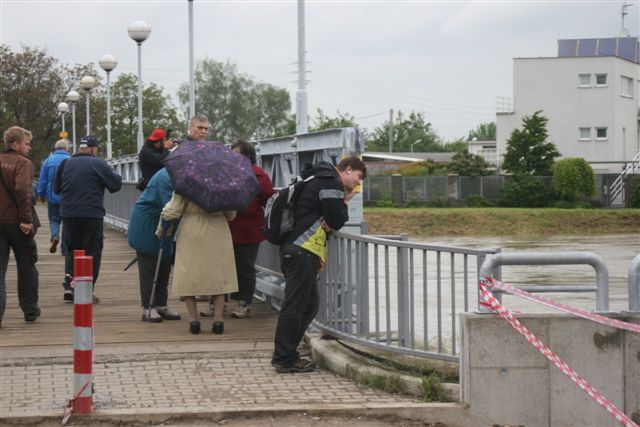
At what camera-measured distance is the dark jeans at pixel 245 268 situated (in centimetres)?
1135

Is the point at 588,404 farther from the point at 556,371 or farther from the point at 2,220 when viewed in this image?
the point at 2,220

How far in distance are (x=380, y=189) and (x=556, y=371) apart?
179ft

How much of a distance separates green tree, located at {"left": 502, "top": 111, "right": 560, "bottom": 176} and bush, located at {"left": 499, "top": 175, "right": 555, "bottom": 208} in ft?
5.95

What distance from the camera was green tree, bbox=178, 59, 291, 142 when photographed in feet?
395

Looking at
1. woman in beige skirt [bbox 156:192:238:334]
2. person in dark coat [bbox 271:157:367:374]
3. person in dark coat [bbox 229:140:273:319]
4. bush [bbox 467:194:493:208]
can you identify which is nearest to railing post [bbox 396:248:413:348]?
person in dark coat [bbox 271:157:367:374]

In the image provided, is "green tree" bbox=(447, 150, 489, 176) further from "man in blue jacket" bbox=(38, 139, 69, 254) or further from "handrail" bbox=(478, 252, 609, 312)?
"handrail" bbox=(478, 252, 609, 312)

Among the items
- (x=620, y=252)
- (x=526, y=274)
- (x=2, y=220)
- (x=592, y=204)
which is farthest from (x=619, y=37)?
(x=2, y=220)

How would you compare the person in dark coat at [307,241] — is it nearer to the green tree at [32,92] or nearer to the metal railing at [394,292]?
the metal railing at [394,292]

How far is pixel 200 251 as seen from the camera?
1025cm

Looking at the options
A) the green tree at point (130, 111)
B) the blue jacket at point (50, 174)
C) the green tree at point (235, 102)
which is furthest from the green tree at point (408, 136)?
the blue jacket at point (50, 174)

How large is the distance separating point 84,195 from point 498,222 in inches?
1660

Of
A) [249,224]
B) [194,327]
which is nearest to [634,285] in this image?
[194,327]

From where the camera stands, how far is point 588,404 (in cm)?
772

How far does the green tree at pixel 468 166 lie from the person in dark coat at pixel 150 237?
174ft
